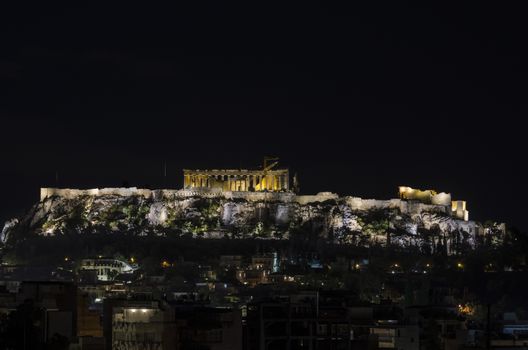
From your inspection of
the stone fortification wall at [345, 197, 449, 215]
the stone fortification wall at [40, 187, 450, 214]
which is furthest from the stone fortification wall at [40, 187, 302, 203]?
the stone fortification wall at [345, 197, 449, 215]

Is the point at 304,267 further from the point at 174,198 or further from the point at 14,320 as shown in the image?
the point at 14,320

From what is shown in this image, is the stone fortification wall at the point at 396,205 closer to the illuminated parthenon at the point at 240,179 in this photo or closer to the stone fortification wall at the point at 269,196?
the stone fortification wall at the point at 269,196

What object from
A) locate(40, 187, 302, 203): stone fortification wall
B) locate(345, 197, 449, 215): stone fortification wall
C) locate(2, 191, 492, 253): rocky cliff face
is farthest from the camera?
locate(345, 197, 449, 215): stone fortification wall

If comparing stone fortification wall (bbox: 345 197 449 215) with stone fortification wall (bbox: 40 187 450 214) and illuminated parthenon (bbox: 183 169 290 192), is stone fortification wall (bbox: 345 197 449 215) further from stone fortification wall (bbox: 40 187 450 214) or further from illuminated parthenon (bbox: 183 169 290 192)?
illuminated parthenon (bbox: 183 169 290 192)

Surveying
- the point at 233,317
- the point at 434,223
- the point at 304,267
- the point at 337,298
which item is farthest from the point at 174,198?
the point at 233,317

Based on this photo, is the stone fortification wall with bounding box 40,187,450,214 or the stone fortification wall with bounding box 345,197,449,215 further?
the stone fortification wall with bounding box 345,197,449,215

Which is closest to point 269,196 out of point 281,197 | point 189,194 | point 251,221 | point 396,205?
point 281,197

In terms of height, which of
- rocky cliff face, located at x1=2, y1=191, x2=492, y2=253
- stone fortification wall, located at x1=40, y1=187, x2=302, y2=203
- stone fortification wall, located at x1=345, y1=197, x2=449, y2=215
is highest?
stone fortification wall, located at x1=40, y1=187, x2=302, y2=203

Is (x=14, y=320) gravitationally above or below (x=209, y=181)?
below
